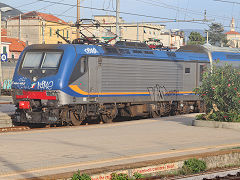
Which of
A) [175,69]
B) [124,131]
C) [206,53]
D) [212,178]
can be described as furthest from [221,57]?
[212,178]

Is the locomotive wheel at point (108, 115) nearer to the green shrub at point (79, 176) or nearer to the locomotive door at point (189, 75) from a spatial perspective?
the locomotive door at point (189, 75)

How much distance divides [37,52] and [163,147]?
29.5 feet

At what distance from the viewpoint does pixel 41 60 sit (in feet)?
61.3

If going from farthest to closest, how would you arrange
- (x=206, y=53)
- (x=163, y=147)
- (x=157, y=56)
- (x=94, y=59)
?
1. (x=206, y=53)
2. (x=157, y=56)
3. (x=94, y=59)
4. (x=163, y=147)

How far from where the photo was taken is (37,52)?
19.0 meters

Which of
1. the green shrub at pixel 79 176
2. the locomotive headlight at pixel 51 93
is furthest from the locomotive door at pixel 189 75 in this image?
the green shrub at pixel 79 176

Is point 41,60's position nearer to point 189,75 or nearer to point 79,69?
point 79,69

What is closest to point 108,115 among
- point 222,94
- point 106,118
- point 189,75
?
point 106,118

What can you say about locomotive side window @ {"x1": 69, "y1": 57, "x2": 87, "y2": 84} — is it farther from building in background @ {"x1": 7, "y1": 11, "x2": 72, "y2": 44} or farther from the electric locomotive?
building in background @ {"x1": 7, "y1": 11, "x2": 72, "y2": 44}

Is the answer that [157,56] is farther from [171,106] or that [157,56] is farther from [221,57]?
[221,57]

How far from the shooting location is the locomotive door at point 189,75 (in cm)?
2444

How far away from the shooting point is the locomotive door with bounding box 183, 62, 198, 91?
80.2 ft

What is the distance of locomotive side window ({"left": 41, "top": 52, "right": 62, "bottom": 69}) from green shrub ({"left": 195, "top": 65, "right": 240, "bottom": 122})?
5.75m

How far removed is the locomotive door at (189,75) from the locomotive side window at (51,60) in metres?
8.42
